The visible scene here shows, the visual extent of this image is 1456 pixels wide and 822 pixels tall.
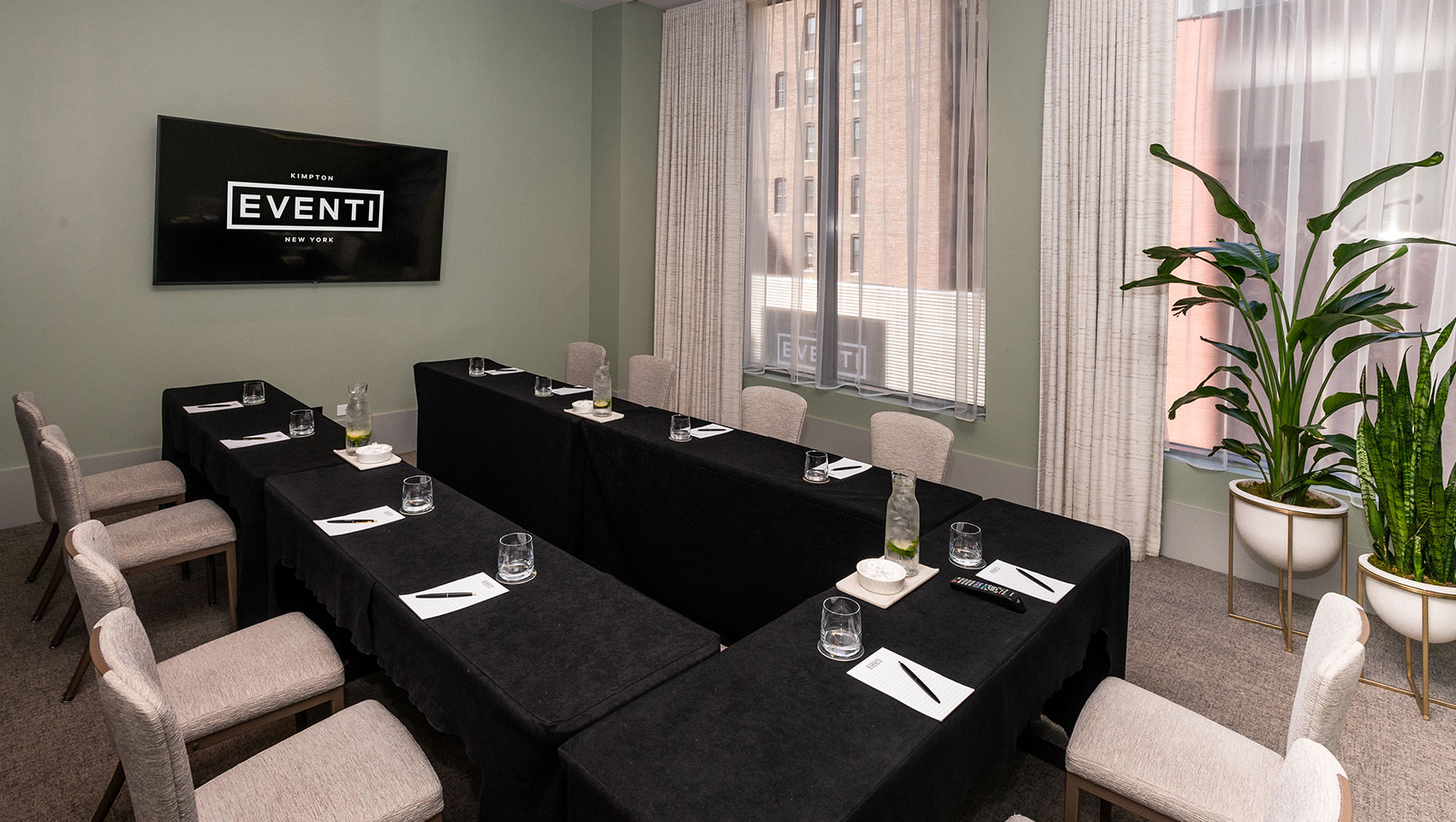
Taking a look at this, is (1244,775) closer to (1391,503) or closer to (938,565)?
(938,565)

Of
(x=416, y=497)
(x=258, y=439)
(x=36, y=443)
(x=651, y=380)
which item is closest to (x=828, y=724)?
(x=416, y=497)

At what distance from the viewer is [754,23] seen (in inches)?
213

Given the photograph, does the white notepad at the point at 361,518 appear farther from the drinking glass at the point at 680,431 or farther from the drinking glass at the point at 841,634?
the drinking glass at the point at 841,634

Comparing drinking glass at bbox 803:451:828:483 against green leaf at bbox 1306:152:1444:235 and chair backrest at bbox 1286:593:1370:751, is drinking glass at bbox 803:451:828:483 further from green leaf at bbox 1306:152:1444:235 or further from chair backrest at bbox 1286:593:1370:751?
green leaf at bbox 1306:152:1444:235

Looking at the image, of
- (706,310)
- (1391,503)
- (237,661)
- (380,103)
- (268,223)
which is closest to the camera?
(237,661)

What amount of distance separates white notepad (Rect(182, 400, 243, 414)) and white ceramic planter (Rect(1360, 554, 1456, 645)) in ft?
15.3

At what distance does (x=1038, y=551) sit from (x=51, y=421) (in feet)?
15.5

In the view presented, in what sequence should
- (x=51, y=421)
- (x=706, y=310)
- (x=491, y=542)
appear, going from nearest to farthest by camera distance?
(x=491, y=542)
(x=51, y=421)
(x=706, y=310)

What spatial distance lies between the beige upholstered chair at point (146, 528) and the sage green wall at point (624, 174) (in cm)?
343

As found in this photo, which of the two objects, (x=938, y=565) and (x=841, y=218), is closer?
(x=938, y=565)

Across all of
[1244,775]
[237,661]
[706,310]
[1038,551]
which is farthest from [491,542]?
[706,310]

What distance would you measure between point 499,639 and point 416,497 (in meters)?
0.89

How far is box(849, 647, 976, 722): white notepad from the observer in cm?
148

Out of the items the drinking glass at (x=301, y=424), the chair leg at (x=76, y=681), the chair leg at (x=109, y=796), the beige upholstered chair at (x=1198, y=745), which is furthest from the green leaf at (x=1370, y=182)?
the chair leg at (x=76, y=681)
